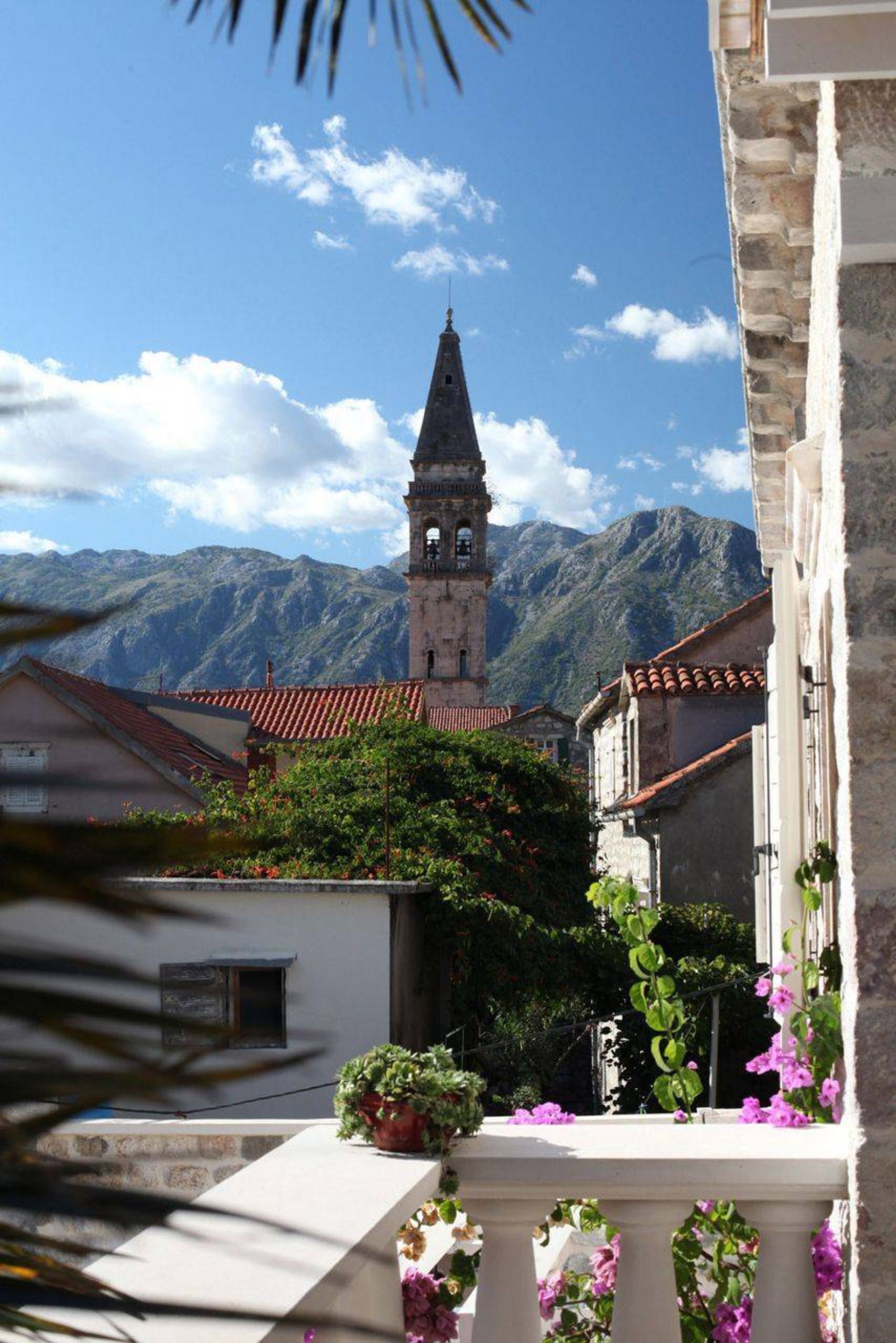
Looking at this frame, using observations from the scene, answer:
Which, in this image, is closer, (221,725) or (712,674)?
(712,674)

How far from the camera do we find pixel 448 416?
2377 inches

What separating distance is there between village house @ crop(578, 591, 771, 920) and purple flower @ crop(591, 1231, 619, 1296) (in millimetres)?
13559

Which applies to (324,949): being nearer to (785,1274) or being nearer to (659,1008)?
(659,1008)

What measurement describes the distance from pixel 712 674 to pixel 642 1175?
1647 centimetres

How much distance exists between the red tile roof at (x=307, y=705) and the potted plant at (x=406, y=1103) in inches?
750

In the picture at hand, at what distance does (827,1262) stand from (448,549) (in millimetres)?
57565

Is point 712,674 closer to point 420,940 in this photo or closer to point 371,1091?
point 420,940

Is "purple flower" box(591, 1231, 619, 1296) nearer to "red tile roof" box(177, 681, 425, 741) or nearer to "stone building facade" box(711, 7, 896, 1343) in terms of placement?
"stone building facade" box(711, 7, 896, 1343)

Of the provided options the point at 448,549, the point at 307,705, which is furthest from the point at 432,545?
the point at 307,705

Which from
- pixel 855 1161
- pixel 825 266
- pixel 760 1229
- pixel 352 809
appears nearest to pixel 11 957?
pixel 855 1161

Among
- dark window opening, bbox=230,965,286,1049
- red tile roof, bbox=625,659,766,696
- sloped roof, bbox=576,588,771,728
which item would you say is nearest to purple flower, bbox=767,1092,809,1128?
dark window opening, bbox=230,965,286,1049

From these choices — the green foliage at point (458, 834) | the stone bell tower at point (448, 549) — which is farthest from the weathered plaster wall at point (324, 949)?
the stone bell tower at point (448, 549)

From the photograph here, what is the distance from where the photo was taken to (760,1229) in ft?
9.71

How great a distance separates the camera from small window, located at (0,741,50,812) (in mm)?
411
